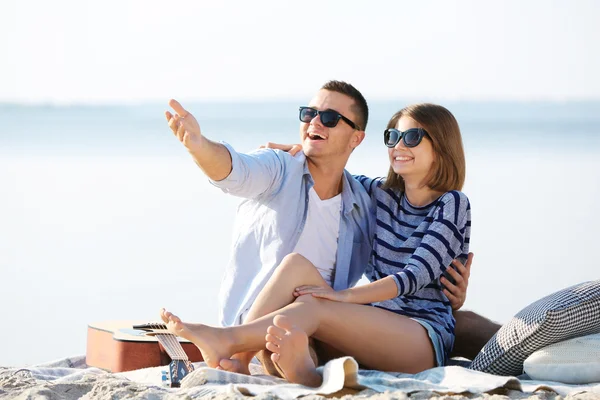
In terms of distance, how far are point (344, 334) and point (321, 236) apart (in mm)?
762

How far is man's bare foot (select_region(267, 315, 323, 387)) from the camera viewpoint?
13.7 ft

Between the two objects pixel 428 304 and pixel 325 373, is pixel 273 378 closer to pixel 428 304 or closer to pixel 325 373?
pixel 325 373

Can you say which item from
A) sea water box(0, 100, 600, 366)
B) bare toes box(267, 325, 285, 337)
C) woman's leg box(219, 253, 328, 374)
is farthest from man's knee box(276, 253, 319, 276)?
sea water box(0, 100, 600, 366)

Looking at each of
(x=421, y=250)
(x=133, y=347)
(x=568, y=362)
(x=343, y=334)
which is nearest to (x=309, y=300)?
(x=343, y=334)

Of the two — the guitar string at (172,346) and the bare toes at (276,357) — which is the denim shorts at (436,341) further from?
the guitar string at (172,346)

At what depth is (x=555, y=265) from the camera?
30.5ft

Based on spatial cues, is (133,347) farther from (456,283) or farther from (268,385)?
(456,283)

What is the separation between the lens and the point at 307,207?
5.25m

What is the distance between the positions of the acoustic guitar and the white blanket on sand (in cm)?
46

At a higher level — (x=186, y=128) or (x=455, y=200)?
(x=186, y=128)

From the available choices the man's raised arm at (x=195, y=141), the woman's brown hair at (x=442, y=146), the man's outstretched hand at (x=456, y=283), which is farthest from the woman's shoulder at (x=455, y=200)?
the man's raised arm at (x=195, y=141)

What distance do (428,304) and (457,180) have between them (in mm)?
642

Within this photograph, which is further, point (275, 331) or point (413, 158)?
point (413, 158)

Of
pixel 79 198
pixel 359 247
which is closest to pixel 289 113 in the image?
pixel 79 198
